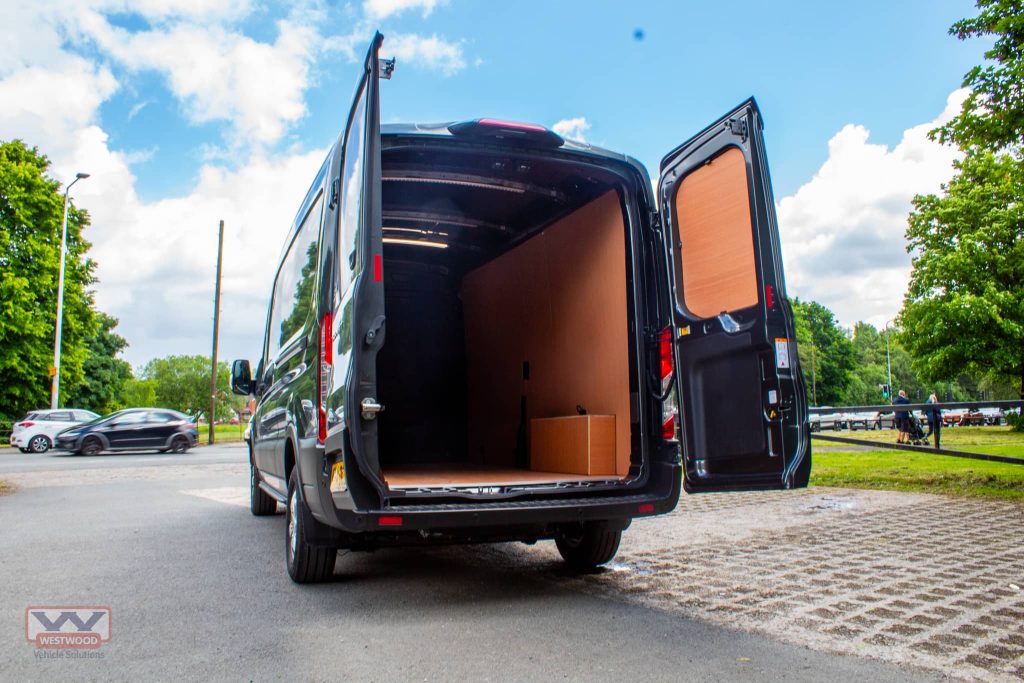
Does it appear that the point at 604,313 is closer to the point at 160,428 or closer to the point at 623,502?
the point at 623,502

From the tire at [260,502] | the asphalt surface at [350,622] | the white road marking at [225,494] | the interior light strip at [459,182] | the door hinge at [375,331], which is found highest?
the interior light strip at [459,182]

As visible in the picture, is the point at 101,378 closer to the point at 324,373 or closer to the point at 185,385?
the point at 185,385

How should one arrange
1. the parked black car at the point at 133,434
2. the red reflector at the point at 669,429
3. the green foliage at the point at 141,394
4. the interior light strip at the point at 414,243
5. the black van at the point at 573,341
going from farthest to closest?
the green foliage at the point at 141,394 < the parked black car at the point at 133,434 < the interior light strip at the point at 414,243 < the red reflector at the point at 669,429 < the black van at the point at 573,341

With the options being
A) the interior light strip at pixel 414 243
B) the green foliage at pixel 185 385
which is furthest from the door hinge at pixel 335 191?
the green foliage at pixel 185 385

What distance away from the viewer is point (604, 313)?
5.50 metres

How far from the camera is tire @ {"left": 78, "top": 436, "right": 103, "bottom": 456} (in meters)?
20.9

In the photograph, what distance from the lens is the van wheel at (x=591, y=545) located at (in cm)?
518

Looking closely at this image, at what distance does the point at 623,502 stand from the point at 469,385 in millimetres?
4213

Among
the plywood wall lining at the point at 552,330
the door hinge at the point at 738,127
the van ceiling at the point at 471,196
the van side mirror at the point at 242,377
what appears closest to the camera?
the door hinge at the point at 738,127

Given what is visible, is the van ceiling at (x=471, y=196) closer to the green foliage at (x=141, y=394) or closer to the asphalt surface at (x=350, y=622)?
the asphalt surface at (x=350, y=622)

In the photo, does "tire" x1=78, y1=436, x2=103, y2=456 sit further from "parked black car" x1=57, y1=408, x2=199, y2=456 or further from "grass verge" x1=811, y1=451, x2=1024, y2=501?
"grass verge" x1=811, y1=451, x2=1024, y2=501

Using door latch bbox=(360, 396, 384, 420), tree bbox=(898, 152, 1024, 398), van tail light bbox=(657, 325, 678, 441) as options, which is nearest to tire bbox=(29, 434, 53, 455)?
door latch bbox=(360, 396, 384, 420)

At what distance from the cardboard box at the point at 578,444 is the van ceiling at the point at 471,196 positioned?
5.29ft

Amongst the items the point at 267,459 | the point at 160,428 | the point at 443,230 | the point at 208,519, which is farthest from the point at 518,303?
the point at 160,428
